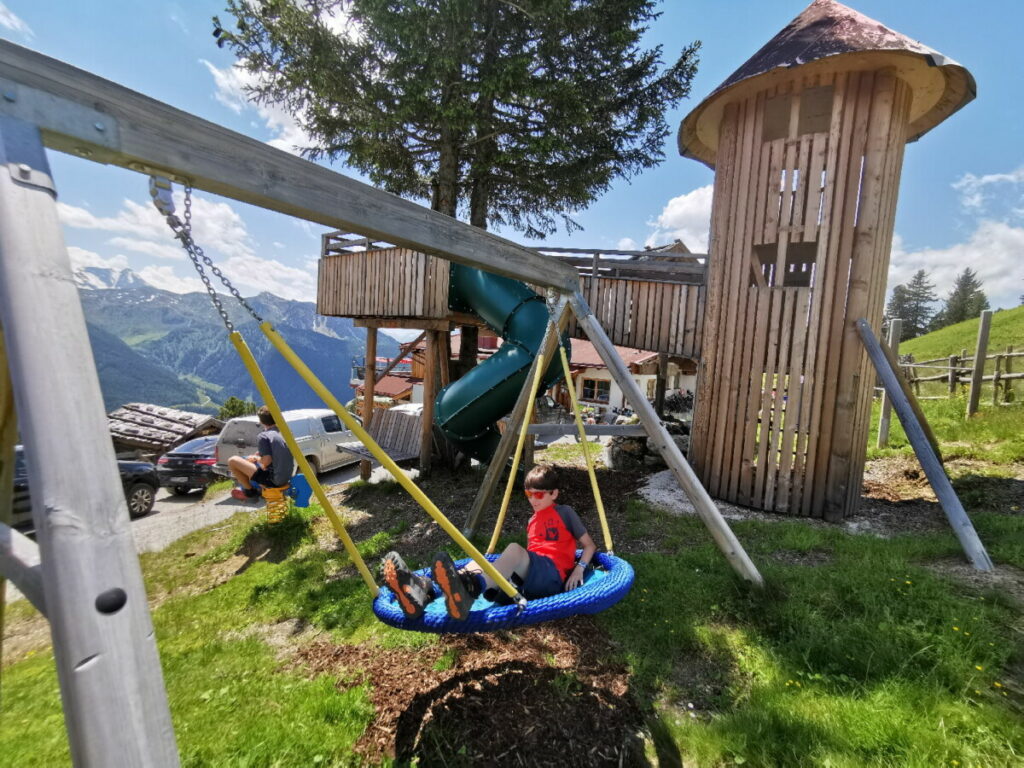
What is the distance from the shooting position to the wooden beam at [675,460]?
3.67 metres

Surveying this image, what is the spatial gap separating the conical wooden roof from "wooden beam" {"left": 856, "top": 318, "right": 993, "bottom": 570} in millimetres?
2894

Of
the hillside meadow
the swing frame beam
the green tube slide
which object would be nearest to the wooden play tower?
the hillside meadow

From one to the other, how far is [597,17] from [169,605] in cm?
993

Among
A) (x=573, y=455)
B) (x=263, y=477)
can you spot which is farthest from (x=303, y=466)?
(x=573, y=455)

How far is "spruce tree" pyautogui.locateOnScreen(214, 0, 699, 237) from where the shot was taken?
7027 millimetres

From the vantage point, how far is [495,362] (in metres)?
7.02

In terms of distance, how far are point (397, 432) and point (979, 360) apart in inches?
464

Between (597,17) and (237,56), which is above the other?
(597,17)

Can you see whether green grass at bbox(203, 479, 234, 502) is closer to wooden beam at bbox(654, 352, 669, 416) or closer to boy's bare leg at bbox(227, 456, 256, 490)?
boy's bare leg at bbox(227, 456, 256, 490)

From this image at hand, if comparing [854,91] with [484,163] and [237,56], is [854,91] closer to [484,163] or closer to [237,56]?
[484,163]

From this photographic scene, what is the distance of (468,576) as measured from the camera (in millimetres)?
2816

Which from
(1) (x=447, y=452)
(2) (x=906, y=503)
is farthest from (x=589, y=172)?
(2) (x=906, y=503)

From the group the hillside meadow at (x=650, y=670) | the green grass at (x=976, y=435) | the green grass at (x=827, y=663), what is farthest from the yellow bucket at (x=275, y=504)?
the green grass at (x=976, y=435)

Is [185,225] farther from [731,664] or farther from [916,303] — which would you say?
[916,303]
